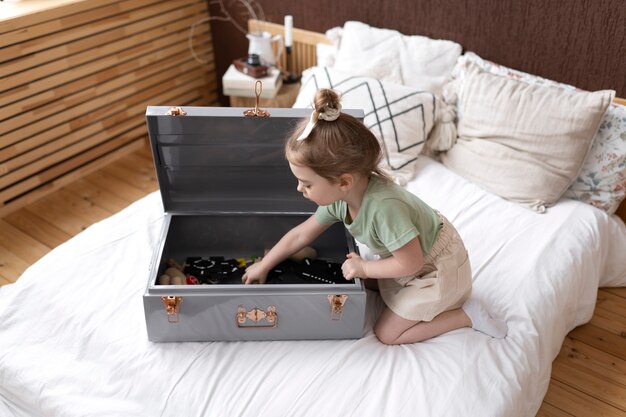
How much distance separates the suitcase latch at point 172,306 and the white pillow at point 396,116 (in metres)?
0.90

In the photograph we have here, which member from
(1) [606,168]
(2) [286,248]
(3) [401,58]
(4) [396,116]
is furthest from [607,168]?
(2) [286,248]

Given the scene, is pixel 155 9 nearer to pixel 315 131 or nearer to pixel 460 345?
pixel 315 131

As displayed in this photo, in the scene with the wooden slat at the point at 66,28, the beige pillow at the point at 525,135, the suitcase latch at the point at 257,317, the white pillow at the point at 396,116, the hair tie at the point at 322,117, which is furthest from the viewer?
the wooden slat at the point at 66,28

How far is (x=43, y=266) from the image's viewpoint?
4.75ft

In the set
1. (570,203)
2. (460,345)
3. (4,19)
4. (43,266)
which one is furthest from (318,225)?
(4,19)

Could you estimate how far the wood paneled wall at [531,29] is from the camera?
1.75 m

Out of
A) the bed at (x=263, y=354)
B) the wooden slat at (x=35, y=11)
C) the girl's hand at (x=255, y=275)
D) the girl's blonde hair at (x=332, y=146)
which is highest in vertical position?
the wooden slat at (x=35, y=11)

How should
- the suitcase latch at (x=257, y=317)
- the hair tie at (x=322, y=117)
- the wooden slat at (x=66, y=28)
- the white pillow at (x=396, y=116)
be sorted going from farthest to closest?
the wooden slat at (x=66, y=28) → the white pillow at (x=396, y=116) → the suitcase latch at (x=257, y=317) → the hair tie at (x=322, y=117)

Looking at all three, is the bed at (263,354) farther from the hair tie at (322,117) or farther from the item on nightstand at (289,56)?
the item on nightstand at (289,56)

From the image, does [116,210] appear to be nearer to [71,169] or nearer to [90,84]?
[71,169]

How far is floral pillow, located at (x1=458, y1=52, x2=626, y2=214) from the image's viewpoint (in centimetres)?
169

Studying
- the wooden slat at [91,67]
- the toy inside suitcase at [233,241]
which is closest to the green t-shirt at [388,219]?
the toy inside suitcase at [233,241]

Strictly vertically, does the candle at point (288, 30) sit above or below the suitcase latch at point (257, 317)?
above

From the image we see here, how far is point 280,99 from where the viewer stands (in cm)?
231
